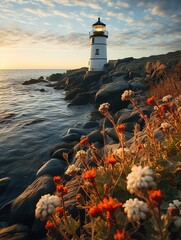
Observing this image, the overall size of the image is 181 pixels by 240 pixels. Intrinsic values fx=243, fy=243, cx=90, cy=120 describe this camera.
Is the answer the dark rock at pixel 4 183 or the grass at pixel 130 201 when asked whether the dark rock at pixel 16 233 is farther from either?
the dark rock at pixel 4 183

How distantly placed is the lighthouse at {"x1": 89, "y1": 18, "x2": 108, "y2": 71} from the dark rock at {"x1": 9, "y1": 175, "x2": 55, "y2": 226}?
4054cm

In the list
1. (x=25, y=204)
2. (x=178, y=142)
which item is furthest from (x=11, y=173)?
(x=178, y=142)

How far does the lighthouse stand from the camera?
146 feet

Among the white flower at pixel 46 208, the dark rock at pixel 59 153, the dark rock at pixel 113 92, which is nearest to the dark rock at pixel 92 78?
the dark rock at pixel 113 92

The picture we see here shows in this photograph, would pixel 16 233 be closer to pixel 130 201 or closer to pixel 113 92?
pixel 130 201

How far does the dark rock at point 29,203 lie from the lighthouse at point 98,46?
133 feet

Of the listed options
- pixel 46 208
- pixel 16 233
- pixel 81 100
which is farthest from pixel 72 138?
pixel 81 100

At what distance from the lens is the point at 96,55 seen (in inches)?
1809

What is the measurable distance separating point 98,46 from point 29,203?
4154cm

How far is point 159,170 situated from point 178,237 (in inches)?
38.7

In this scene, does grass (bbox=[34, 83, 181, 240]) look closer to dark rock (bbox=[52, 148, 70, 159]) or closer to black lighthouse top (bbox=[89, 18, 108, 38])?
dark rock (bbox=[52, 148, 70, 159])

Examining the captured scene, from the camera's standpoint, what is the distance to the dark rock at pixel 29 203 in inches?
249

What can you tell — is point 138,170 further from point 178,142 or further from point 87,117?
point 87,117

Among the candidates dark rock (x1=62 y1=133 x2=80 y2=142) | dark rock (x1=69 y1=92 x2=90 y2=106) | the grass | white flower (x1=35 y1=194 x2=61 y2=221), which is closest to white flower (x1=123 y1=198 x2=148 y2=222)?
the grass
